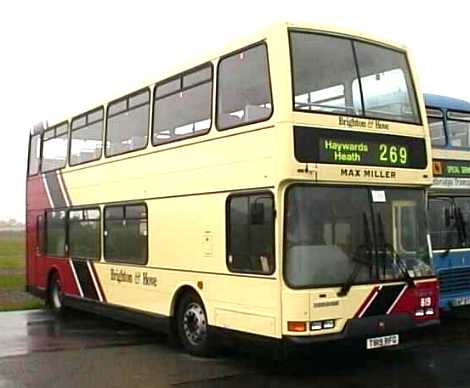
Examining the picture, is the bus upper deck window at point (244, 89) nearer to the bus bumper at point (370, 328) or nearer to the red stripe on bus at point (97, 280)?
the bus bumper at point (370, 328)

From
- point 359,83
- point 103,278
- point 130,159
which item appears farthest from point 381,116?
point 103,278

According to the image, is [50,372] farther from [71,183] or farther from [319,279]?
[71,183]

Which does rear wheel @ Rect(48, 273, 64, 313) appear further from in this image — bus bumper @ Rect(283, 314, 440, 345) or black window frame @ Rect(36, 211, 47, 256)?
bus bumper @ Rect(283, 314, 440, 345)

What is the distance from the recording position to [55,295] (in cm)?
1520

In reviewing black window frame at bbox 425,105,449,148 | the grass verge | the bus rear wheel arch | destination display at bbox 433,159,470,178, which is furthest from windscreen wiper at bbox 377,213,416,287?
the grass verge

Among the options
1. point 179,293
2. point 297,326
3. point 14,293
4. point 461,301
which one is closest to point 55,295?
point 14,293

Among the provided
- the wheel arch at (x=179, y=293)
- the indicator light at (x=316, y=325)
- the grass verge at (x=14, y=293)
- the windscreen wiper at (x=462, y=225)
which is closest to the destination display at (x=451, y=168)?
the windscreen wiper at (x=462, y=225)

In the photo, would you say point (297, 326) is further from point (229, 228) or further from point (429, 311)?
point (429, 311)

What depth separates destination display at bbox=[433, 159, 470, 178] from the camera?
39.4ft

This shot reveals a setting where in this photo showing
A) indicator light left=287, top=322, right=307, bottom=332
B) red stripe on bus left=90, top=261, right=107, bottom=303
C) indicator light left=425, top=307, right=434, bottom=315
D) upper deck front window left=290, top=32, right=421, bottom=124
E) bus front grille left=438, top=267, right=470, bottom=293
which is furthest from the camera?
red stripe on bus left=90, top=261, right=107, bottom=303

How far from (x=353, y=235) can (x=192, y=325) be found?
9.32 ft

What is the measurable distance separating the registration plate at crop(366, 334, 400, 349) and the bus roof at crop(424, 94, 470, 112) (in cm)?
530

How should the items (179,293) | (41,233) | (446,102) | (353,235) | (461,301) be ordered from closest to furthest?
1. (353,235)
2. (179,293)
3. (461,301)
4. (446,102)
5. (41,233)

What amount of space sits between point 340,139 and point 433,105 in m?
4.69
